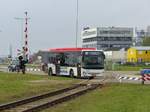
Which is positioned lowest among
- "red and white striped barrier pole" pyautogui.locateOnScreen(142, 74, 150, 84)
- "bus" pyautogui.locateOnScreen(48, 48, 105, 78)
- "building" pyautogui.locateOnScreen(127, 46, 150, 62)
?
"red and white striped barrier pole" pyautogui.locateOnScreen(142, 74, 150, 84)

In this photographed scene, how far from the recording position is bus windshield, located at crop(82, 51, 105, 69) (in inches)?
1956

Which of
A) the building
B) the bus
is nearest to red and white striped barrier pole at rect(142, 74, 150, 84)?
the bus

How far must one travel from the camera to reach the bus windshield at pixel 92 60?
49688 millimetres

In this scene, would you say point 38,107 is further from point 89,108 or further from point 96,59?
point 96,59

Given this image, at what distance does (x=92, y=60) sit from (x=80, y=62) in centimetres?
116

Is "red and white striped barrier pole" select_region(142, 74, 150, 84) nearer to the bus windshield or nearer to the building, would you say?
the bus windshield

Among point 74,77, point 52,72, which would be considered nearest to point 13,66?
point 52,72

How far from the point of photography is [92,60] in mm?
49906

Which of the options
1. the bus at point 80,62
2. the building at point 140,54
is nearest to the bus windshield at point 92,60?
the bus at point 80,62

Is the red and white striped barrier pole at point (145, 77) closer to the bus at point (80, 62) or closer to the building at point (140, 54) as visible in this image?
the bus at point (80, 62)

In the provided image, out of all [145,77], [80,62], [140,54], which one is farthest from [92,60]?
[140,54]

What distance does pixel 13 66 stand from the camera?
80.2 meters

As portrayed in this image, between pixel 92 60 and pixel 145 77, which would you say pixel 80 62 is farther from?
pixel 145 77

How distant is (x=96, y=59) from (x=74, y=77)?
3.75 m
